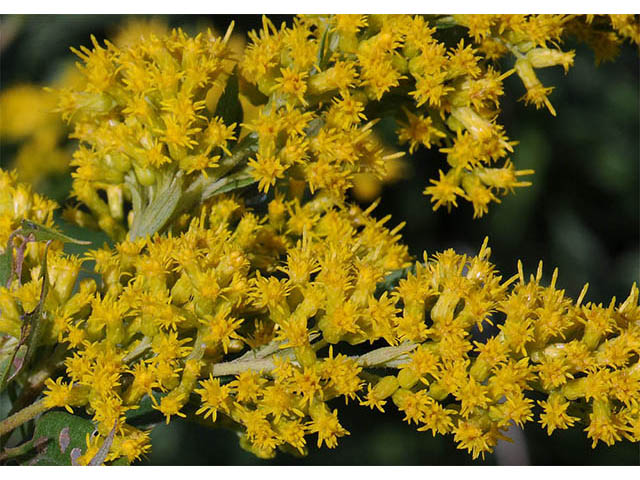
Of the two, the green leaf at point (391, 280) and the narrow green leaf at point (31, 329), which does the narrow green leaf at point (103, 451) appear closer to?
the narrow green leaf at point (31, 329)

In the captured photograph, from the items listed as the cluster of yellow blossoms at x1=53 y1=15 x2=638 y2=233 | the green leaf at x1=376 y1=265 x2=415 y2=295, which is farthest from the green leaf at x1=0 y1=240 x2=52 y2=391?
Result: the green leaf at x1=376 y1=265 x2=415 y2=295

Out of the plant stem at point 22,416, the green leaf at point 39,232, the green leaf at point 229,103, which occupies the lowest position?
the plant stem at point 22,416

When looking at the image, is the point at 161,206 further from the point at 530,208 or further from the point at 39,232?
the point at 530,208

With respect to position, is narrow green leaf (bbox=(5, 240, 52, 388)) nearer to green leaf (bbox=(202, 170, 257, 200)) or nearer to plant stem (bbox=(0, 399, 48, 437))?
plant stem (bbox=(0, 399, 48, 437))

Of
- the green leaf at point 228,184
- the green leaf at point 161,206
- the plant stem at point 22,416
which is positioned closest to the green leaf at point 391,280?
the green leaf at point 228,184

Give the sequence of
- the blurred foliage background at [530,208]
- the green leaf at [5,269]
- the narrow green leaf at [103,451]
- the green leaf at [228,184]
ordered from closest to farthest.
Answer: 1. the narrow green leaf at [103,451]
2. the green leaf at [5,269]
3. the green leaf at [228,184]
4. the blurred foliage background at [530,208]
